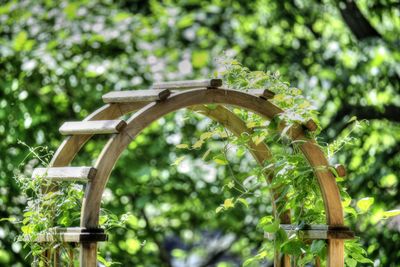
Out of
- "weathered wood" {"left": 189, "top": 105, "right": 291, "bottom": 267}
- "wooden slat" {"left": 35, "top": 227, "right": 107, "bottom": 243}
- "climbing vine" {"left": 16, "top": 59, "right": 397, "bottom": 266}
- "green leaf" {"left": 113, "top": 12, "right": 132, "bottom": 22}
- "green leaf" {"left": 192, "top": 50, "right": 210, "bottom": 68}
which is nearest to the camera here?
"wooden slat" {"left": 35, "top": 227, "right": 107, "bottom": 243}

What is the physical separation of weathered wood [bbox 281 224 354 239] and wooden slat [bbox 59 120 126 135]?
2.34 ft

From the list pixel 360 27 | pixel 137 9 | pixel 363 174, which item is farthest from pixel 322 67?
pixel 137 9

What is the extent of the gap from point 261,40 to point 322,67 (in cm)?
37

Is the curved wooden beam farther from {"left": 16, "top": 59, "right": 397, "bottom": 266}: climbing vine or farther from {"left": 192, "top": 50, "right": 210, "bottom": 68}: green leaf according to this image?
{"left": 192, "top": 50, "right": 210, "bottom": 68}: green leaf

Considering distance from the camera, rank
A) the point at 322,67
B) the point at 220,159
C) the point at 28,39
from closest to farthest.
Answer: the point at 220,159
the point at 28,39
the point at 322,67

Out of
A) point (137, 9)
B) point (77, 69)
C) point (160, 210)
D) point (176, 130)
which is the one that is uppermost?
point (137, 9)

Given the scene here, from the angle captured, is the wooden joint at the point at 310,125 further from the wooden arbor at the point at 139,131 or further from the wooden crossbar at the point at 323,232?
the wooden crossbar at the point at 323,232

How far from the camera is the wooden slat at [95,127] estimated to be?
7.21 feet

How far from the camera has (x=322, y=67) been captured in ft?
15.2

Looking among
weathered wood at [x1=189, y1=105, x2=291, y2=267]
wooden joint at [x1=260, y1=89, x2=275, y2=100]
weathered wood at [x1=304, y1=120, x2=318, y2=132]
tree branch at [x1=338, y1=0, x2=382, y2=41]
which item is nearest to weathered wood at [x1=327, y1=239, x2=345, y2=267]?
weathered wood at [x1=189, y1=105, x2=291, y2=267]

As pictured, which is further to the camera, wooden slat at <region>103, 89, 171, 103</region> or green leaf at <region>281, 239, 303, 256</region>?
green leaf at <region>281, 239, 303, 256</region>

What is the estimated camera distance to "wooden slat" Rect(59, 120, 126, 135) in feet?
7.21

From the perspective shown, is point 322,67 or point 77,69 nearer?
point 77,69

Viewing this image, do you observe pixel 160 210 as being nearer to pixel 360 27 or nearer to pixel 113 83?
pixel 113 83
